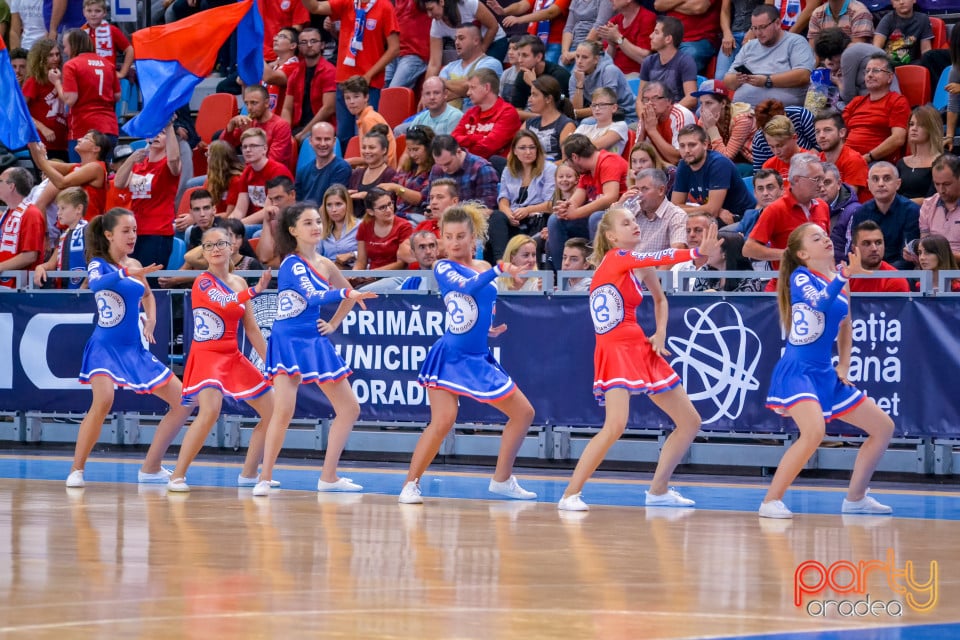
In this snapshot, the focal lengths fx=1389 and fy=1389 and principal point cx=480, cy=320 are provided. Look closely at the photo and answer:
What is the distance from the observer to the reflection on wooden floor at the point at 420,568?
525 centimetres

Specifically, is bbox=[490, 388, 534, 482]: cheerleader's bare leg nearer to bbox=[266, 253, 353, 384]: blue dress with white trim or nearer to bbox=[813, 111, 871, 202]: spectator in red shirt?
bbox=[266, 253, 353, 384]: blue dress with white trim

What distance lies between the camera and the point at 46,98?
18.4 meters

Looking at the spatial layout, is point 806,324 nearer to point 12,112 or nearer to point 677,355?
point 677,355

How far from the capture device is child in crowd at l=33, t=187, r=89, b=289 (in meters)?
14.5

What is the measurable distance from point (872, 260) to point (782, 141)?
180 cm

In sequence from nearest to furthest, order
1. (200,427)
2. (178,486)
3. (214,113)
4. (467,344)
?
(467,344) → (178,486) → (200,427) → (214,113)

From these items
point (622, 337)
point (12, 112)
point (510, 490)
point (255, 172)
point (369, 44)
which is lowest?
point (510, 490)

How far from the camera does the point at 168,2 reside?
19.8 metres

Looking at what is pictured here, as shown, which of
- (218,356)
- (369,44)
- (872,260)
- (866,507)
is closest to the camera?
(866,507)

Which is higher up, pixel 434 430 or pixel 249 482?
pixel 434 430

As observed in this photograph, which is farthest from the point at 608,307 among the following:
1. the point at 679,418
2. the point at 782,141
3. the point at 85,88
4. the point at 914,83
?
the point at 85,88

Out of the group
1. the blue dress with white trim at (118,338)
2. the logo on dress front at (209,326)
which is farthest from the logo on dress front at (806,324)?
the blue dress with white trim at (118,338)

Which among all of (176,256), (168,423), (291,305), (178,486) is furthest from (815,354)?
(176,256)

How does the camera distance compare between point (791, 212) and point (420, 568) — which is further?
point (791, 212)
